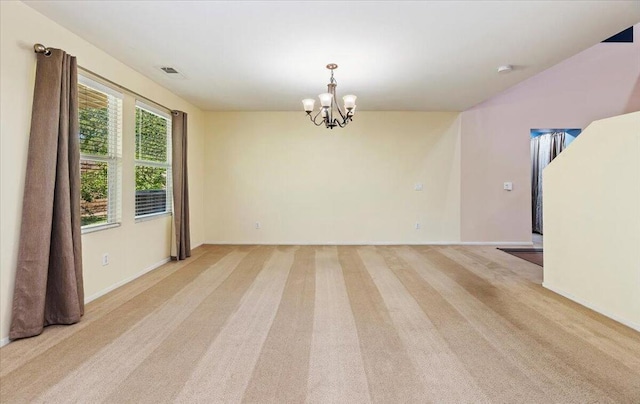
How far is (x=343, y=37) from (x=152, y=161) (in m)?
3.15

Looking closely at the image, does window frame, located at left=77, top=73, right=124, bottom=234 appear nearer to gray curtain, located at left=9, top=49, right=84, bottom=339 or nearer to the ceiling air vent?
the ceiling air vent

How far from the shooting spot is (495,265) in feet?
14.9

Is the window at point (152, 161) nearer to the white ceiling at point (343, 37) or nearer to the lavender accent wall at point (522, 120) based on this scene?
the white ceiling at point (343, 37)

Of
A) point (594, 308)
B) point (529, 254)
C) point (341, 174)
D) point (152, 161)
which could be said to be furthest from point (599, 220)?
point (152, 161)

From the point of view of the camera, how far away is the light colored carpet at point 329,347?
5.81ft

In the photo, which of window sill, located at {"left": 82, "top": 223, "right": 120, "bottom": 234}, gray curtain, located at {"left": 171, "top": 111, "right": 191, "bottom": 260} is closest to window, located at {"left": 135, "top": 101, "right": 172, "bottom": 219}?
gray curtain, located at {"left": 171, "top": 111, "right": 191, "bottom": 260}

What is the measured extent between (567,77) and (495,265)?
4113mm

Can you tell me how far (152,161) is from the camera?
4.42 metres

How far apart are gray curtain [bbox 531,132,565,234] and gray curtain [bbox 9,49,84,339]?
8431 millimetres

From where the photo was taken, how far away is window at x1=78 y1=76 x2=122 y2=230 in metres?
3.16

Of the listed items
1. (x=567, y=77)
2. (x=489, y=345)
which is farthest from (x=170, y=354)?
(x=567, y=77)

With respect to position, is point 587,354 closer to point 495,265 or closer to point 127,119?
point 495,265

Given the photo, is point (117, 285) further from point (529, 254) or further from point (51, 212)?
point (529, 254)

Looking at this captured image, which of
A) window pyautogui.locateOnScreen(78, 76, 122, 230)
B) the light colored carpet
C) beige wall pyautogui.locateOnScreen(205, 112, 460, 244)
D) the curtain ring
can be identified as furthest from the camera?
beige wall pyautogui.locateOnScreen(205, 112, 460, 244)
